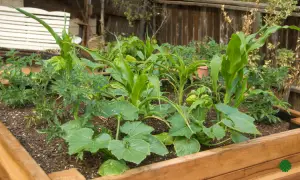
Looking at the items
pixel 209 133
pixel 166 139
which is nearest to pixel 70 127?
pixel 166 139

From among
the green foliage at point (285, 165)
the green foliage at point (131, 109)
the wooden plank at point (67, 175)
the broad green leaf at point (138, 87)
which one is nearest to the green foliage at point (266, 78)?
the green foliage at point (131, 109)

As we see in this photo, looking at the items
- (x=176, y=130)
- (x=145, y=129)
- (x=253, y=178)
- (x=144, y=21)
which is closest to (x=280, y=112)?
(x=253, y=178)

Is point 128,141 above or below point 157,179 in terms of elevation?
above

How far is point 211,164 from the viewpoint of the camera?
2.04 meters

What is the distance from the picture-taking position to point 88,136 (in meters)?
1.99

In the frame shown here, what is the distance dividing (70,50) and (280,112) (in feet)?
4.59

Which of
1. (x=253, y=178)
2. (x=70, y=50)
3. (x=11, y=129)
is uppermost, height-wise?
(x=70, y=50)

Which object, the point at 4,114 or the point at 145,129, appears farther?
the point at 4,114

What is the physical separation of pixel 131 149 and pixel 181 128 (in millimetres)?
377

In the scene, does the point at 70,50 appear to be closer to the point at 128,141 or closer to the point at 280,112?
the point at 128,141

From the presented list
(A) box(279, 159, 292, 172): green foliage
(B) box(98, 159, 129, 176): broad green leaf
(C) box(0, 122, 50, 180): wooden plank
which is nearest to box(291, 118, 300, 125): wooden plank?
(A) box(279, 159, 292, 172): green foliage

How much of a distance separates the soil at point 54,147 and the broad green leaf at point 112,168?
0.33 feet

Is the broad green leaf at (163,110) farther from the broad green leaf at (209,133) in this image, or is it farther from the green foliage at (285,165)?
the green foliage at (285,165)

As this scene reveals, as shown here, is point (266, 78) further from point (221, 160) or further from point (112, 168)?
point (112, 168)
